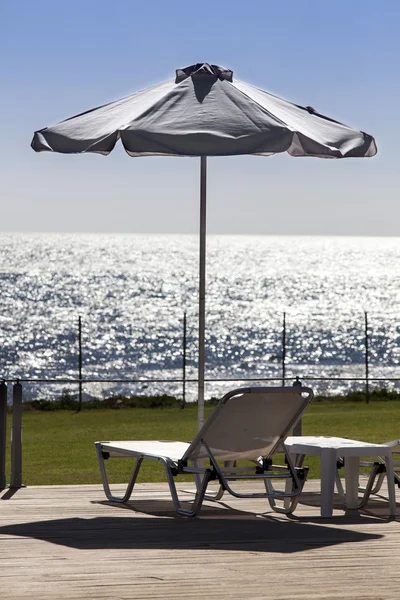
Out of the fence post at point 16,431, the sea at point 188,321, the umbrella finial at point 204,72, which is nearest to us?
the umbrella finial at point 204,72

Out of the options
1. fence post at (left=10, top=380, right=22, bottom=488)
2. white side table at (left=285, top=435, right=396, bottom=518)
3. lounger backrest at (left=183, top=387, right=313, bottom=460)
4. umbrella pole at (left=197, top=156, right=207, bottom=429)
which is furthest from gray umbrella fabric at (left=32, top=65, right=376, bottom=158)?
fence post at (left=10, top=380, right=22, bottom=488)

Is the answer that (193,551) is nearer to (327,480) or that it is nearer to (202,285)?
(327,480)

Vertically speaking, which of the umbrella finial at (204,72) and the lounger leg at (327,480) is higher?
the umbrella finial at (204,72)

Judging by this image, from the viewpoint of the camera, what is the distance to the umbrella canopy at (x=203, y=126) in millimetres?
5273

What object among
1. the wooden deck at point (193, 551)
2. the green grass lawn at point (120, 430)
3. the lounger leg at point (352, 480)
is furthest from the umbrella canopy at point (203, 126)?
the green grass lawn at point (120, 430)

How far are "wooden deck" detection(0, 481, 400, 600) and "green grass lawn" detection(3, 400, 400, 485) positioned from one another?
3.29 meters

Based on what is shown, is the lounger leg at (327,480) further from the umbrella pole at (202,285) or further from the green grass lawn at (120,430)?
the green grass lawn at (120,430)

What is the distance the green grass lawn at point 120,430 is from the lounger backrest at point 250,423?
3.56 meters

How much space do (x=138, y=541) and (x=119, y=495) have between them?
5.18 ft

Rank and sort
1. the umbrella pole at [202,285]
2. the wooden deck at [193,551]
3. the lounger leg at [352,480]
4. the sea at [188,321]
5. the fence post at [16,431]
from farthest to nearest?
1. the sea at [188,321]
2. the fence post at [16,431]
3. the umbrella pole at [202,285]
4. the lounger leg at [352,480]
5. the wooden deck at [193,551]

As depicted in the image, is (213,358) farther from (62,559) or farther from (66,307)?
(62,559)

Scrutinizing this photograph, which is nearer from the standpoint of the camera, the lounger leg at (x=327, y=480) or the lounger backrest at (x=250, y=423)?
the lounger backrest at (x=250, y=423)

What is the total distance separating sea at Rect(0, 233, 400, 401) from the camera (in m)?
42.7

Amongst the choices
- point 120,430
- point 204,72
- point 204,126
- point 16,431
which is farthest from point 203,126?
point 120,430
